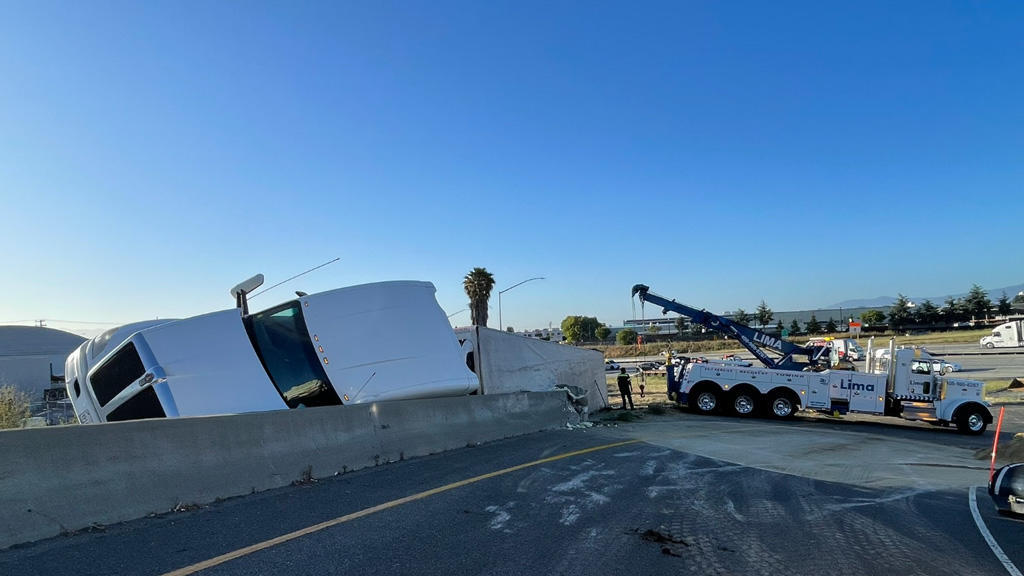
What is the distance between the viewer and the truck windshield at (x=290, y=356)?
33.8 feet

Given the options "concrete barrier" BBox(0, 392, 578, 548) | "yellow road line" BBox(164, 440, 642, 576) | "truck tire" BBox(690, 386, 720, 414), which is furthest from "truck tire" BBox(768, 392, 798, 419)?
"concrete barrier" BBox(0, 392, 578, 548)

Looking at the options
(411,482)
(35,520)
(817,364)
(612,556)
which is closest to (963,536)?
(612,556)

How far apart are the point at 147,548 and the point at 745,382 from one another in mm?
19791

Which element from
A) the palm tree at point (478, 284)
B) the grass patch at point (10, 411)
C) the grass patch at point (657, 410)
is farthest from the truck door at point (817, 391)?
the palm tree at point (478, 284)

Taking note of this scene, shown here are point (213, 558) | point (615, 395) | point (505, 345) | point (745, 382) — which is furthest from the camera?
point (615, 395)

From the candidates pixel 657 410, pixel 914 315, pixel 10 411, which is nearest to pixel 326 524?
pixel 10 411

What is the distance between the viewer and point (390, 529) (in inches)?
223

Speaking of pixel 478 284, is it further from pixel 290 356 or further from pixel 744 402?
pixel 290 356

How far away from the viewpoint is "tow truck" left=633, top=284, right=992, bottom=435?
19281 millimetres

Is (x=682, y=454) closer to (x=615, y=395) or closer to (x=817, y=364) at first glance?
(x=817, y=364)

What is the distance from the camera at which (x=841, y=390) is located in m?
20.5

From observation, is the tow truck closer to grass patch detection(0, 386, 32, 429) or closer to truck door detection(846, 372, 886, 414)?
truck door detection(846, 372, 886, 414)

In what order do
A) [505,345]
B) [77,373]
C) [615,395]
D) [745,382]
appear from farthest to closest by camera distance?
[615,395]
[745,382]
[505,345]
[77,373]

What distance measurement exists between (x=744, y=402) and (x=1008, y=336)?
5361cm
